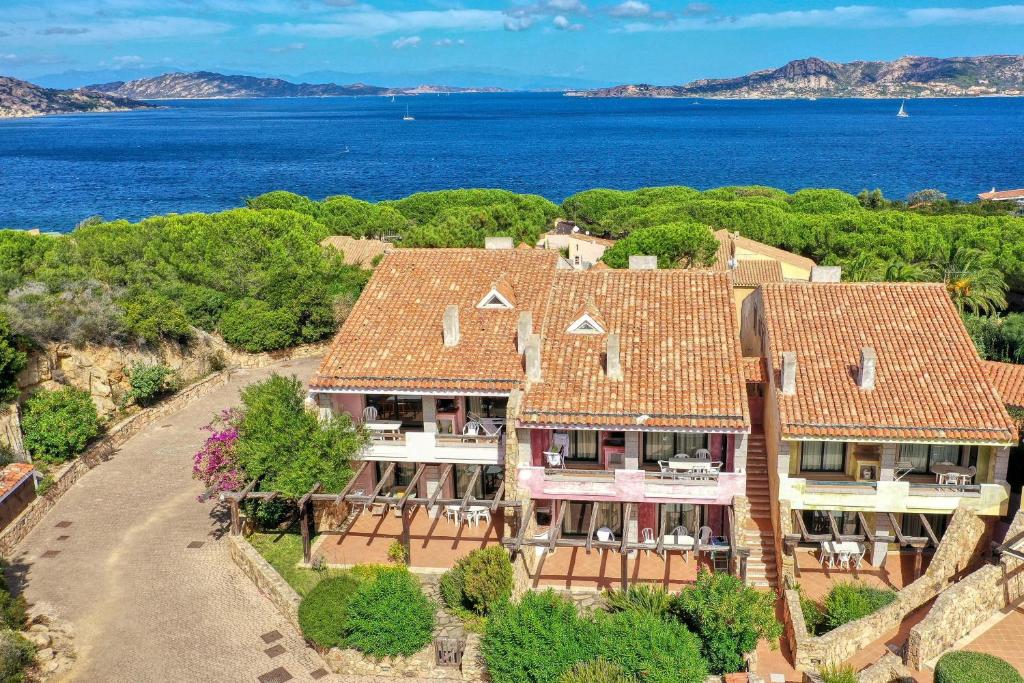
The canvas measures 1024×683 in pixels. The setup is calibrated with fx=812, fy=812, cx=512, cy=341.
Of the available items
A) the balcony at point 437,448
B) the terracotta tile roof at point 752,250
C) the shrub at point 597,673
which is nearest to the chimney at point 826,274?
the balcony at point 437,448

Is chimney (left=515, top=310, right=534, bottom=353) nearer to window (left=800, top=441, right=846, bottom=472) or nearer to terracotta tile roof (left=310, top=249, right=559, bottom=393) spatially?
terracotta tile roof (left=310, top=249, right=559, bottom=393)

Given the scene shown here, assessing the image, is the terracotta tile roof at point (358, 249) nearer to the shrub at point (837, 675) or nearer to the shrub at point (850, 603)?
the shrub at point (850, 603)

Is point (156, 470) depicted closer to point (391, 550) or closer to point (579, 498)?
point (391, 550)

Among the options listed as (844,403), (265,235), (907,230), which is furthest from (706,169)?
(844,403)

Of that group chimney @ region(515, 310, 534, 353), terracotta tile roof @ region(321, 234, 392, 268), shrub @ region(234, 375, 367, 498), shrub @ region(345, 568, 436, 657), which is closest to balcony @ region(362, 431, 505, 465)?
shrub @ region(234, 375, 367, 498)

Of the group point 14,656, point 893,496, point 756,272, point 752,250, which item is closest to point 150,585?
point 14,656

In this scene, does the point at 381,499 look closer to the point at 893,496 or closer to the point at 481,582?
the point at 481,582
